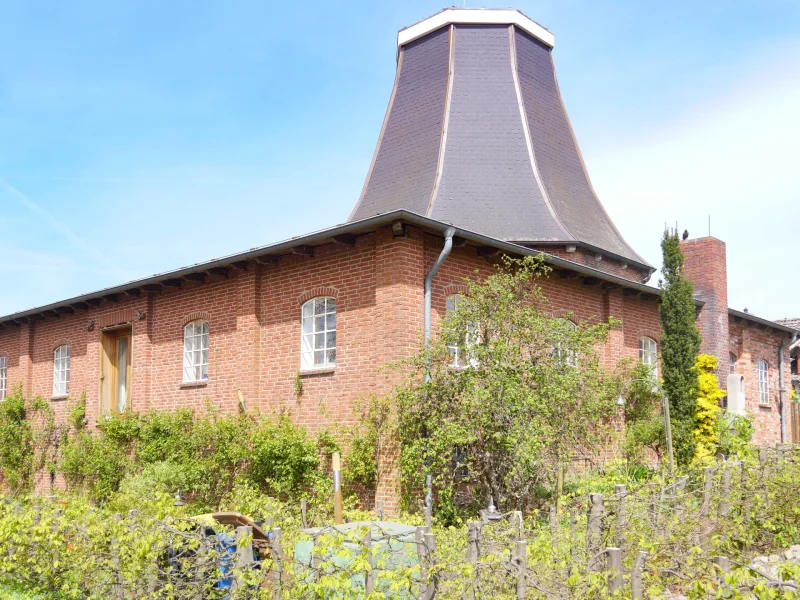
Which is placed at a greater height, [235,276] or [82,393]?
[235,276]

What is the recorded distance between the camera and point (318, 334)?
1244 centimetres

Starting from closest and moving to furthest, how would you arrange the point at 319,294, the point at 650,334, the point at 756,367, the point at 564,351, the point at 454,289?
the point at 564,351, the point at 454,289, the point at 319,294, the point at 650,334, the point at 756,367

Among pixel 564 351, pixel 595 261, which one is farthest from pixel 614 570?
pixel 595 261

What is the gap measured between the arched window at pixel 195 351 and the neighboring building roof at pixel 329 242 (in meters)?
0.87

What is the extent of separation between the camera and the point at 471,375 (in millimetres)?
10305

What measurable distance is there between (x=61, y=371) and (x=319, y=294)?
30.0ft

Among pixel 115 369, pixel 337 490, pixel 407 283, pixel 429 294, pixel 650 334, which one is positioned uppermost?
pixel 407 283

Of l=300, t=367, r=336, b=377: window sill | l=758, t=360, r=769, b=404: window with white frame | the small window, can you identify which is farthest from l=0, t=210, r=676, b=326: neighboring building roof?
l=758, t=360, r=769, b=404: window with white frame

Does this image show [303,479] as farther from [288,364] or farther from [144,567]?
[144,567]

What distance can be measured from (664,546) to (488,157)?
13.0m

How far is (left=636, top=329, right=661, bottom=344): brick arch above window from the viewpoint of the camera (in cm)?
1644

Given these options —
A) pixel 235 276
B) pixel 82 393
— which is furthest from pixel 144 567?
pixel 82 393

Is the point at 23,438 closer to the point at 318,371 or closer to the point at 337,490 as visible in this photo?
the point at 318,371

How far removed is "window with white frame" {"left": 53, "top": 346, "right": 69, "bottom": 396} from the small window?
255 centimetres
